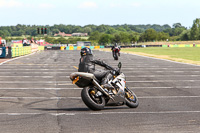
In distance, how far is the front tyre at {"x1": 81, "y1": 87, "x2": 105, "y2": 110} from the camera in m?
8.77

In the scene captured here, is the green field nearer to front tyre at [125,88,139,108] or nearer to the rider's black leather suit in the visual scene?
front tyre at [125,88,139,108]

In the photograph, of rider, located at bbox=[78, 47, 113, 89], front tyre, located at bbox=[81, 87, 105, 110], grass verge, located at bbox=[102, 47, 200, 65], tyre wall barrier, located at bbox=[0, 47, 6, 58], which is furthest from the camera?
tyre wall barrier, located at bbox=[0, 47, 6, 58]

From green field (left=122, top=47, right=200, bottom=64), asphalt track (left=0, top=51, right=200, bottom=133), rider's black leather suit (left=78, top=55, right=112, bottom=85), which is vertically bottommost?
green field (left=122, top=47, right=200, bottom=64)

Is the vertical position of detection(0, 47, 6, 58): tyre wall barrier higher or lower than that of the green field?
higher

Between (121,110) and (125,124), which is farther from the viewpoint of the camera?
(121,110)

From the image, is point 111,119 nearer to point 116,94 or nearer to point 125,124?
point 125,124

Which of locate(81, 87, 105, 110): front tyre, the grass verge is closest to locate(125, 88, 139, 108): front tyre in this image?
locate(81, 87, 105, 110): front tyre

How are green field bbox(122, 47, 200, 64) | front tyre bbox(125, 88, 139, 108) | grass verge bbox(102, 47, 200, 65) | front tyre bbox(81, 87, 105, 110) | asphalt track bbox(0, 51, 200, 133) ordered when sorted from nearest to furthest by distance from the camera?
asphalt track bbox(0, 51, 200, 133), front tyre bbox(81, 87, 105, 110), front tyre bbox(125, 88, 139, 108), grass verge bbox(102, 47, 200, 65), green field bbox(122, 47, 200, 64)

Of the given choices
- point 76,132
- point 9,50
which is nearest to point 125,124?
point 76,132

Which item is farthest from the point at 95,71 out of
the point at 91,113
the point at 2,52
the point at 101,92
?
the point at 2,52

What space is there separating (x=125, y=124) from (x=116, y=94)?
1.83m

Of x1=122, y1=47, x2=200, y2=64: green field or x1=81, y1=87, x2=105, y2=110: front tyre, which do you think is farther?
x1=122, y1=47, x2=200, y2=64: green field

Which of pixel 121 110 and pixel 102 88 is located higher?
pixel 102 88

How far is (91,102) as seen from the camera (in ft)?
29.0
